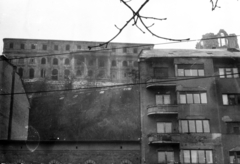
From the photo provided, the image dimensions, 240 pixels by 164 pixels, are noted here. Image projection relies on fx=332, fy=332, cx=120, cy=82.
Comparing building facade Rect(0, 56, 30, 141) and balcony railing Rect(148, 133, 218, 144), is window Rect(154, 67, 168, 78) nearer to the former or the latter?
balcony railing Rect(148, 133, 218, 144)

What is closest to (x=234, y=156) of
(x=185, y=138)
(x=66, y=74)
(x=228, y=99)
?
(x=185, y=138)

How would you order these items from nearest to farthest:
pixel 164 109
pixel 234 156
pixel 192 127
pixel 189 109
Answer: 1. pixel 234 156
2. pixel 192 127
3. pixel 164 109
4. pixel 189 109

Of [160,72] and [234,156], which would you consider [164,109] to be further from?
[234,156]

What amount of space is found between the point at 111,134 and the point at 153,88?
24.2m

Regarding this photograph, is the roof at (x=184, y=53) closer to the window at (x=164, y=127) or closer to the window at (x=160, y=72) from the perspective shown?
the window at (x=160, y=72)

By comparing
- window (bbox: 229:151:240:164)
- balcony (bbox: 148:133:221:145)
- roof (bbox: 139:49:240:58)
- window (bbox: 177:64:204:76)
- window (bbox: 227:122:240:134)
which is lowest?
window (bbox: 229:151:240:164)

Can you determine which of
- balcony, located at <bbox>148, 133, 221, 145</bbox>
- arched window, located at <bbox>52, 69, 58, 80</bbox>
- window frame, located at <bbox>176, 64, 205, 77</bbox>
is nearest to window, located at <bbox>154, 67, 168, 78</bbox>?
window frame, located at <bbox>176, 64, 205, 77</bbox>

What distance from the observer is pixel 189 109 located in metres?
29.8

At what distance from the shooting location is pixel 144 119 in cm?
3000

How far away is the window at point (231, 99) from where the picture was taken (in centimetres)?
3020

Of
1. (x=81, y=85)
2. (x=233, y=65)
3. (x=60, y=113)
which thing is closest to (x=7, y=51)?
(x=81, y=85)

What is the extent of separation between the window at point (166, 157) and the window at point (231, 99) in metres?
6.98

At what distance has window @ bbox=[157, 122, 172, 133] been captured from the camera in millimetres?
29422

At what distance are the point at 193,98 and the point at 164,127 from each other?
3854 millimetres
